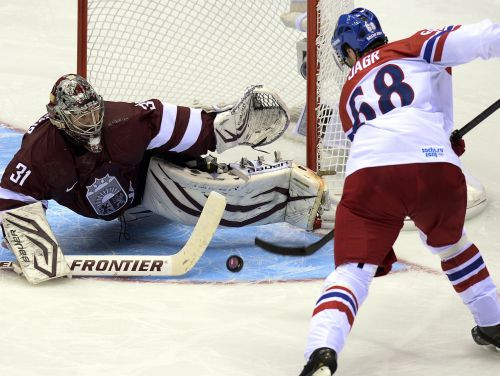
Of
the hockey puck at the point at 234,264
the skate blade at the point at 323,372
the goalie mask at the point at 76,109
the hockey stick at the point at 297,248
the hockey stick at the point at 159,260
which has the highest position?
the goalie mask at the point at 76,109

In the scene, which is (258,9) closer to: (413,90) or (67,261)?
(67,261)

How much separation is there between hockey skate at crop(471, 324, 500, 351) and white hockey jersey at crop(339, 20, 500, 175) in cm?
47

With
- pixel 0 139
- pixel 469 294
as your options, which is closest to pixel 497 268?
pixel 469 294

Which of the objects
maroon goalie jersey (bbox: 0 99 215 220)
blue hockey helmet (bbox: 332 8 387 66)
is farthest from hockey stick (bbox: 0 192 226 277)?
blue hockey helmet (bbox: 332 8 387 66)

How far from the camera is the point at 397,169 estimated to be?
2727mm

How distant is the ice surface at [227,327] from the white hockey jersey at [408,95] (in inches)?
21.9

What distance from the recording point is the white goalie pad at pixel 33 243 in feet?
11.5

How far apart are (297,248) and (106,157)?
727 millimetres

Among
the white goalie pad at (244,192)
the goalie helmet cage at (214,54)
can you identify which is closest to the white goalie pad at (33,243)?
the white goalie pad at (244,192)

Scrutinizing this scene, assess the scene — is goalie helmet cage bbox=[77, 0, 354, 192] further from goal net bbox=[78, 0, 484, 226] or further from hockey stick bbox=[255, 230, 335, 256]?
hockey stick bbox=[255, 230, 335, 256]

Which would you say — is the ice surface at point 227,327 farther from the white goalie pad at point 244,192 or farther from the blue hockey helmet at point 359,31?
the blue hockey helmet at point 359,31

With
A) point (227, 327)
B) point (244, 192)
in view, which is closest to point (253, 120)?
point (244, 192)

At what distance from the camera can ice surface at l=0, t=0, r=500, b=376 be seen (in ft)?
9.63

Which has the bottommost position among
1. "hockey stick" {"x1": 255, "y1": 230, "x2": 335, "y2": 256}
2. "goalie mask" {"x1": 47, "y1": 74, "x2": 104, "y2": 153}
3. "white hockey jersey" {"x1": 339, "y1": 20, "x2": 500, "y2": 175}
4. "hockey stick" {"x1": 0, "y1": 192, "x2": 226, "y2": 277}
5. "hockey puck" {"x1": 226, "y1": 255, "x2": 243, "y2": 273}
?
"hockey stick" {"x1": 255, "y1": 230, "x2": 335, "y2": 256}
